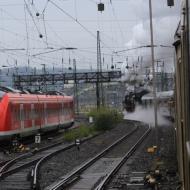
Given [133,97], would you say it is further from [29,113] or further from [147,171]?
[147,171]

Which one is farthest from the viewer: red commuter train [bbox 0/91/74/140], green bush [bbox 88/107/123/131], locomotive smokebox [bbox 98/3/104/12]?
green bush [bbox 88/107/123/131]

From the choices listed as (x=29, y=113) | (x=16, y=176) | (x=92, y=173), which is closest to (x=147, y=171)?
(x=92, y=173)

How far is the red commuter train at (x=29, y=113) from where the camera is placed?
24.9 m

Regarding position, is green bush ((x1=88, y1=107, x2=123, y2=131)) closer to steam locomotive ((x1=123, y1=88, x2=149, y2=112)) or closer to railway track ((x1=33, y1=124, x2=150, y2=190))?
steam locomotive ((x1=123, y1=88, x2=149, y2=112))

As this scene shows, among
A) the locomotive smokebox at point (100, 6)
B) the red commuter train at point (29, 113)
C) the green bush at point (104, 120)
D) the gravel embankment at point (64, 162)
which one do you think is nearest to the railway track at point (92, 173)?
the gravel embankment at point (64, 162)

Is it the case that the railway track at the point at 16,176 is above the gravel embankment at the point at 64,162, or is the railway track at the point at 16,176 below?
above

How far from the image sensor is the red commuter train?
81.6 ft

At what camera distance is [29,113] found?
29.3 meters

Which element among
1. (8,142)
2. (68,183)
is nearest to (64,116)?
(8,142)

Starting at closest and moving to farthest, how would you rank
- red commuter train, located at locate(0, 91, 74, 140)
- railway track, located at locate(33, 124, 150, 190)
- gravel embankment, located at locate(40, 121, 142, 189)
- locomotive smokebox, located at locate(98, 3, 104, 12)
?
railway track, located at locate(33, 124, 150, 190), gravel embankment, located at locate(40, 121, 142, 189), locomotive smokebox, located at locate(98, 3, 104, 12), red commuter train, located at locate(0, 91, 74, 140)

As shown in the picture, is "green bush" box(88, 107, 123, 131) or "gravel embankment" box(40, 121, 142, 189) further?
"green bush" box(88, 107, 123, 131)

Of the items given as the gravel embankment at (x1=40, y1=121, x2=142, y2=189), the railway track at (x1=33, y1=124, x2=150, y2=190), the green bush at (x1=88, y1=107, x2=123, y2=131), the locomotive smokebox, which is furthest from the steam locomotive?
the locomotive smokebox

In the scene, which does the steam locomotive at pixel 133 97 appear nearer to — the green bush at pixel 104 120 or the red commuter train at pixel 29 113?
the green bush at pixel 104 120

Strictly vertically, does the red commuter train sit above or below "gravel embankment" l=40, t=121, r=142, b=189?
above
